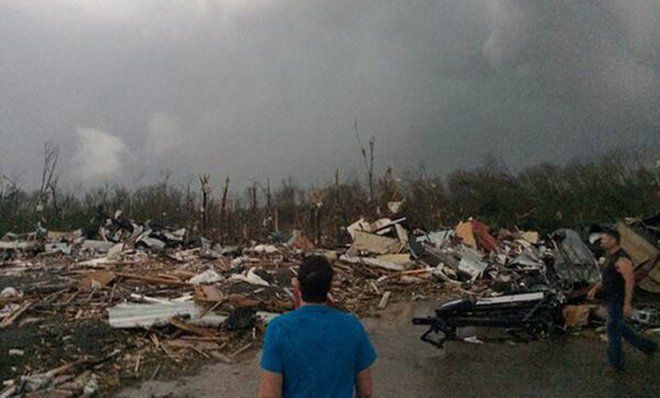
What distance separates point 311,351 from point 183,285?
447 inches

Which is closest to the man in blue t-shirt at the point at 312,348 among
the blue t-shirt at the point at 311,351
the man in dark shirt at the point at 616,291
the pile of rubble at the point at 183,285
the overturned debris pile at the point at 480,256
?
the blue t-shirt at the point at 311,351

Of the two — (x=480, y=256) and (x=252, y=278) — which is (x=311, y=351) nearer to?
(x=252, y=278)

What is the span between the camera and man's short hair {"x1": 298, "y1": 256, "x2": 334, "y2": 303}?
2988 mm

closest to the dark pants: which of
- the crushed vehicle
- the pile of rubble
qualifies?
the crushed vehicle

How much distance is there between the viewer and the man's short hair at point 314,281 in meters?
2.99

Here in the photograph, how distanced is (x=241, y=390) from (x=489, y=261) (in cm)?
1216

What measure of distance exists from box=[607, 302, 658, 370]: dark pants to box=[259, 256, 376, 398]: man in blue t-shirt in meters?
5.47

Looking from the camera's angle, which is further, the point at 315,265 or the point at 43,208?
the point at 43,208

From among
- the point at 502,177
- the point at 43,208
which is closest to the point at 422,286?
the point at 502,177

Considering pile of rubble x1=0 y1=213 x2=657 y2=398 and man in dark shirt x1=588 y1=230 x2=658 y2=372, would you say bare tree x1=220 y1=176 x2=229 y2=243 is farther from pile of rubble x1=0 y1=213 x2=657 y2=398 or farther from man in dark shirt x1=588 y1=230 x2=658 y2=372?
man in dark shirt x1=588 y1=230 x2=658 y2=372

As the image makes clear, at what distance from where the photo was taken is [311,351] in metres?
2.89

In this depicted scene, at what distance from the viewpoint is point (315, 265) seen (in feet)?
10.0

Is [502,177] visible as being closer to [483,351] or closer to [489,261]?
[489,261]

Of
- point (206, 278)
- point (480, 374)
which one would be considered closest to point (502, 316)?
point (480, 374)
